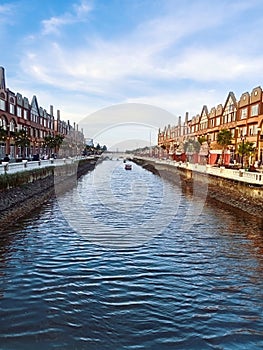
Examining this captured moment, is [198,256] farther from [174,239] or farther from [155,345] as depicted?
[155,345]

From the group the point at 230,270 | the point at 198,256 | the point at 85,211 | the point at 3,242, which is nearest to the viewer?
the point at 230,270

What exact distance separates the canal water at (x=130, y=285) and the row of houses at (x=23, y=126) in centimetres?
3000

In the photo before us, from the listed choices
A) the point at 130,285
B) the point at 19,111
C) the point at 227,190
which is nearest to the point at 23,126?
the point at 19,111

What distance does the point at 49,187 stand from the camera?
32.2 meters

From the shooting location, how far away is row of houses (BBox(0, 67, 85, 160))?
53.0 m

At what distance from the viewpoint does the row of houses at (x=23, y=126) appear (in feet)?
174

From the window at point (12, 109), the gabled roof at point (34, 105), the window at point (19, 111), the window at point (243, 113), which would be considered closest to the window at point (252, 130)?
the window at point (243, 113)

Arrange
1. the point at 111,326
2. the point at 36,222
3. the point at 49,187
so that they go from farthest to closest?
the point at 49,187
the point at 36,222
the point at 111,326

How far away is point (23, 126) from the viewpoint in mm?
66688

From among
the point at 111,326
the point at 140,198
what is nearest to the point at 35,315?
the point at 111,326

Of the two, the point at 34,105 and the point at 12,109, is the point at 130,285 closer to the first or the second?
the point at 12,109

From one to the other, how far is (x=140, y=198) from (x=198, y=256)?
52.0 ft

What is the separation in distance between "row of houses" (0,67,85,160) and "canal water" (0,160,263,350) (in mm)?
29998

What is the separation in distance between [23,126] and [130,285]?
6243 centimetres
